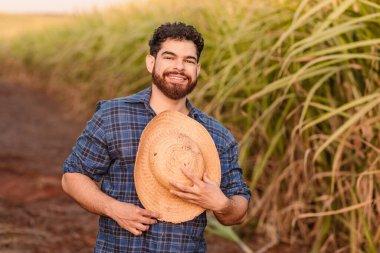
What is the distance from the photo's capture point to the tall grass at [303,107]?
244 centimetres

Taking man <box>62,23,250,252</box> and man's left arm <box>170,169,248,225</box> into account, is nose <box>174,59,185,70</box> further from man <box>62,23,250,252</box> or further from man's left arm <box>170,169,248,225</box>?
man's left arm <box>170,169,248,225</box>

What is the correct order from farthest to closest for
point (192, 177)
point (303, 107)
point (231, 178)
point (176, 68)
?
point (303, 107) → point (231, 178) → point (176, 68) → point (192, 177)

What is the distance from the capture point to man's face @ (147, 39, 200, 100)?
5.09ft

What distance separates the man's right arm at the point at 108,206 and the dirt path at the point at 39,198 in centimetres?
149

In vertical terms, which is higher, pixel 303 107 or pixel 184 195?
pixel 303 107

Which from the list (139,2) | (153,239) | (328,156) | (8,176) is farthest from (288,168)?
(139,2)

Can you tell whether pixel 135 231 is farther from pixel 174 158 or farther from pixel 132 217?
pixel 174 158

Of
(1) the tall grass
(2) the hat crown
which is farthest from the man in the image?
(1) the tall grass

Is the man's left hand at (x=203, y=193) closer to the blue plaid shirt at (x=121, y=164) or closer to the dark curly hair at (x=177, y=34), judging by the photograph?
the blue plaid shirt at (x=121, y=164)

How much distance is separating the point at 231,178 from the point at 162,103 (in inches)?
10.9

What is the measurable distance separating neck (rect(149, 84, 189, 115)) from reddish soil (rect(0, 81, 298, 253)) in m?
1.53

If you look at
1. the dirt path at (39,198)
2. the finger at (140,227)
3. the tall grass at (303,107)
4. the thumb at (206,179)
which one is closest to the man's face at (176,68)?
the thumb at (206,179)

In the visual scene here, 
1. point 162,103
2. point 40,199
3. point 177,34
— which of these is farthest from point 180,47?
point 40,199

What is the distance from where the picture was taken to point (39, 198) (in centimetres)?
391
